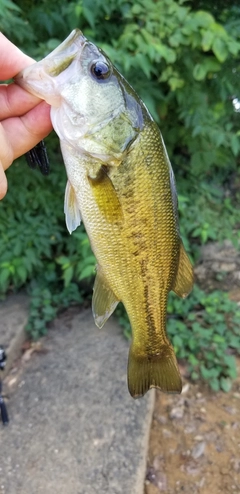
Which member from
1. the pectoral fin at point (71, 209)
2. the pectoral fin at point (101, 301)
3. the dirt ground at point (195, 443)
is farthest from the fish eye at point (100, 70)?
the dirt ground at point (195, 443)

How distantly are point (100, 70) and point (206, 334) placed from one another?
2.34 metres

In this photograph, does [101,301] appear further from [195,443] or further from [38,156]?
[195,443]

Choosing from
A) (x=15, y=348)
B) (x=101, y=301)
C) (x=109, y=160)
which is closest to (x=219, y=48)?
(x=109, y=160)

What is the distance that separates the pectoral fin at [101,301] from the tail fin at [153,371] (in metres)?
0.22

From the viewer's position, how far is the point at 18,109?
1389 millimetres

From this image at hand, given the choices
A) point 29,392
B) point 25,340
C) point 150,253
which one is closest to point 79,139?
point 150,253

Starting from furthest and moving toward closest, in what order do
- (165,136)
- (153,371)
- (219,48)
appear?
(165,136)
(219,48)
(153,371)

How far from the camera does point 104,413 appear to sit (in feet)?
8.91

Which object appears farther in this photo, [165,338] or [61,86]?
[165,338]

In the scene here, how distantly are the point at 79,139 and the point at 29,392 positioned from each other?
2155mm

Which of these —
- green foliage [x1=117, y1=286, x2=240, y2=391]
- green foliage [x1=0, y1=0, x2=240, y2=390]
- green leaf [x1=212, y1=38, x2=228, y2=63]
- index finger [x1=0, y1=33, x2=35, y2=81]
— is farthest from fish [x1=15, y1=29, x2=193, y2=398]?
green foliage [x1=117, y1=286, x2=240, y2=391]

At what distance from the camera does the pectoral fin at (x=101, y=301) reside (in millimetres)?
1485

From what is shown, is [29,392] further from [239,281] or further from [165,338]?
[239,281]

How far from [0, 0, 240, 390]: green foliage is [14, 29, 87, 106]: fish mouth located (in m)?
1.41
